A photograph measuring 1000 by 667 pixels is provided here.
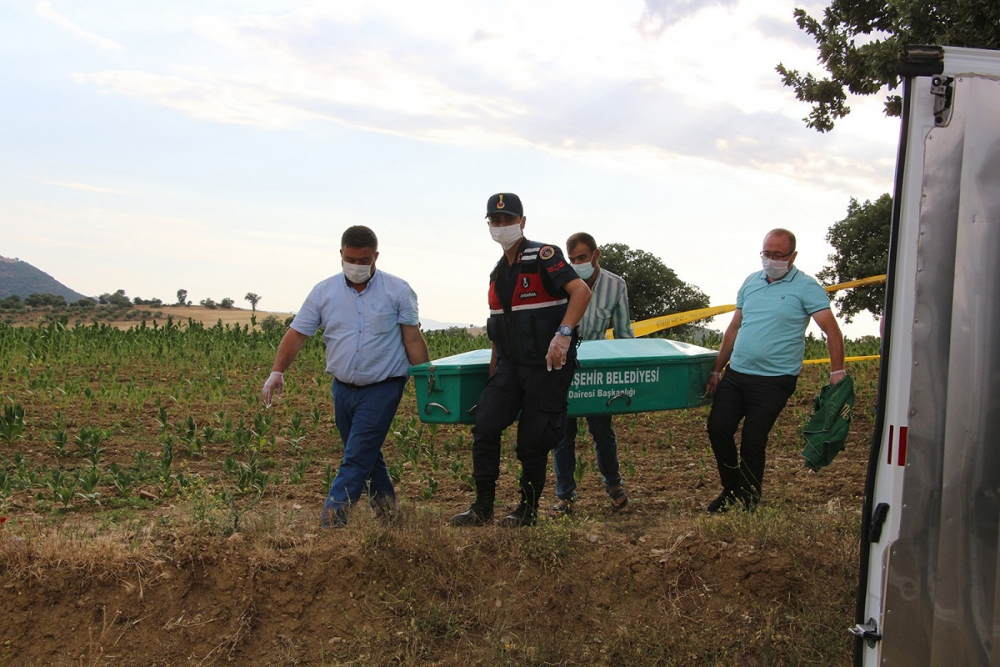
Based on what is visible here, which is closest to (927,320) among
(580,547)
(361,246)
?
(580,547)

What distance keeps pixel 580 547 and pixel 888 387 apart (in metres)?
2.30

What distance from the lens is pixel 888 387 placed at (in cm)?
323

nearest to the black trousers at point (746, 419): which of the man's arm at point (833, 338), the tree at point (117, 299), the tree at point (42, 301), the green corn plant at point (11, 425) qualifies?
the man's arm at point (833, 338)

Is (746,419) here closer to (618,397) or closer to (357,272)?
(618,397)

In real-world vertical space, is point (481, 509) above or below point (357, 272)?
below

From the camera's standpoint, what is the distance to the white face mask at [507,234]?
5336 millimetres

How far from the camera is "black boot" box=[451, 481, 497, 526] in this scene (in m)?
5.51

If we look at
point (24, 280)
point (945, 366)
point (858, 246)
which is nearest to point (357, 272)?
point (945, 366)

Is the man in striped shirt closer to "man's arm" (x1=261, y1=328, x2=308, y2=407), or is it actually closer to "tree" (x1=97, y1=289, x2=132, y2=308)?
"man's arm" (x1=261, y1=328, x2=308, y2=407)

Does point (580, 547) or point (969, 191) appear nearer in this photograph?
point (969, 191)

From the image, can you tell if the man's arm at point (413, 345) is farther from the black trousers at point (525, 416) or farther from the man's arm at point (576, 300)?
the man's arm at point (576, 300)

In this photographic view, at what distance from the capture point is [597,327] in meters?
6.28

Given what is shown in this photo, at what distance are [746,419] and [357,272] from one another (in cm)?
242

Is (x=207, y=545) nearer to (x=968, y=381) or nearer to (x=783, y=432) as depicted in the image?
(x=968, y=381)
